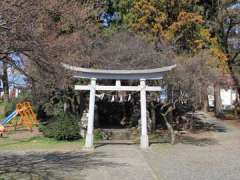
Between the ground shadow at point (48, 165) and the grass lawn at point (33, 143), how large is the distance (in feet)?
6.93

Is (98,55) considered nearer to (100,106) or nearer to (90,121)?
(90,121)

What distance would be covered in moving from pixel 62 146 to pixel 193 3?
1521 centimetres

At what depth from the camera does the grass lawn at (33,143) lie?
20.8 m

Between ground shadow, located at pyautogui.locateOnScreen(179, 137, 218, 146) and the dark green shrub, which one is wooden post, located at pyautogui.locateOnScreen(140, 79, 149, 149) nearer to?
ground shadow, located at pyautogui.locateOnScreen(179, 137, 218, 146)

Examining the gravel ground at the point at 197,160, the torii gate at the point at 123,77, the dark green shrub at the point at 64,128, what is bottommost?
the gravel ground at the point at 197,160

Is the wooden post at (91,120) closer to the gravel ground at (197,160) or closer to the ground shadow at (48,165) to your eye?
the ground shadow at (48,165)

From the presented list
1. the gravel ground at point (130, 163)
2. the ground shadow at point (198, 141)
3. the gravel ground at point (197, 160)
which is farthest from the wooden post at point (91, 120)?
the ground shadow at point (198, 141)

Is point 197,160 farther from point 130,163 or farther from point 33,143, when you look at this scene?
point 33,143

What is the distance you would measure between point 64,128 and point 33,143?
1.79 m

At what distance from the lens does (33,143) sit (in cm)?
2302

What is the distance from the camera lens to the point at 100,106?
105 ft

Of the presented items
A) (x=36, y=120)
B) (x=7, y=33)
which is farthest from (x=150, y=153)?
(x=36, y=120)

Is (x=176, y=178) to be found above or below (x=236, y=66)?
below

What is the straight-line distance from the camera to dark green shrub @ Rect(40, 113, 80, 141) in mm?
23953
